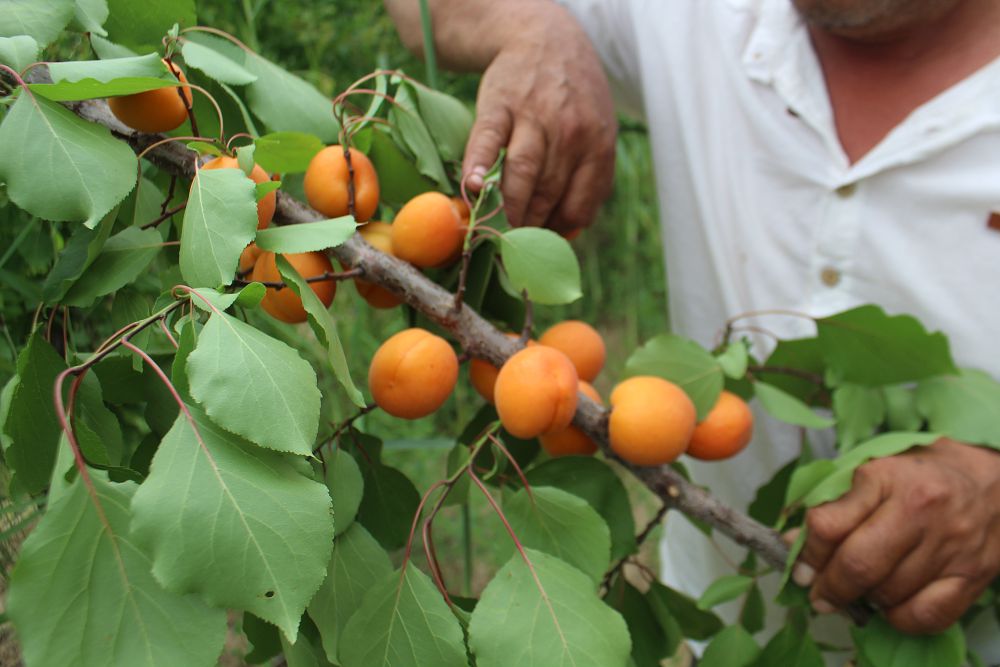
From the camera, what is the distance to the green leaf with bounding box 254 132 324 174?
0.50 meters

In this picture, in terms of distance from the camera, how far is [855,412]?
72 cm

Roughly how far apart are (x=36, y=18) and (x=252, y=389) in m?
0.27

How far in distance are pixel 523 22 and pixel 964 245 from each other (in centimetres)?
58

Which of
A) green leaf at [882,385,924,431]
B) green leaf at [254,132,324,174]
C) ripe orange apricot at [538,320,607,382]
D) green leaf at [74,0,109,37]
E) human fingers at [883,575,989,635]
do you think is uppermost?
A: green leaf at [74,0,109,37]

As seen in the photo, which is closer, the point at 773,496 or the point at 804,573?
the point at 804,573

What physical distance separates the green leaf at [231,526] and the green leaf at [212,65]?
0.26 meters

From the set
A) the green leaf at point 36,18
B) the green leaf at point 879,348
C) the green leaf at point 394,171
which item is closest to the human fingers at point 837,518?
the green leaf at point 879,348

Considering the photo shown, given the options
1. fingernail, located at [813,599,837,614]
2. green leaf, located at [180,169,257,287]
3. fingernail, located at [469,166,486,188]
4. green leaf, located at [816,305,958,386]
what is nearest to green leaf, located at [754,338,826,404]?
green leaf, located at [816,305,958,386]

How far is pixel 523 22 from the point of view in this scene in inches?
36.2

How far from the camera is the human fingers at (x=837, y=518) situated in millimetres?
634

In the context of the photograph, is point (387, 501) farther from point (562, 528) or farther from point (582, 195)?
point (582, 195)

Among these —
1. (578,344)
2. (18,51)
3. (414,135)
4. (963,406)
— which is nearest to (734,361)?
(578,344)

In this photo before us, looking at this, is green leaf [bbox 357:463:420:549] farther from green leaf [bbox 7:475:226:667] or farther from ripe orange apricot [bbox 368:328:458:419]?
green leaf [bbox 7:475:226:667]

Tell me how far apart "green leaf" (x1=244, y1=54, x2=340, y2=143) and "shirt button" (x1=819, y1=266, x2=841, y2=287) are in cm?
64
